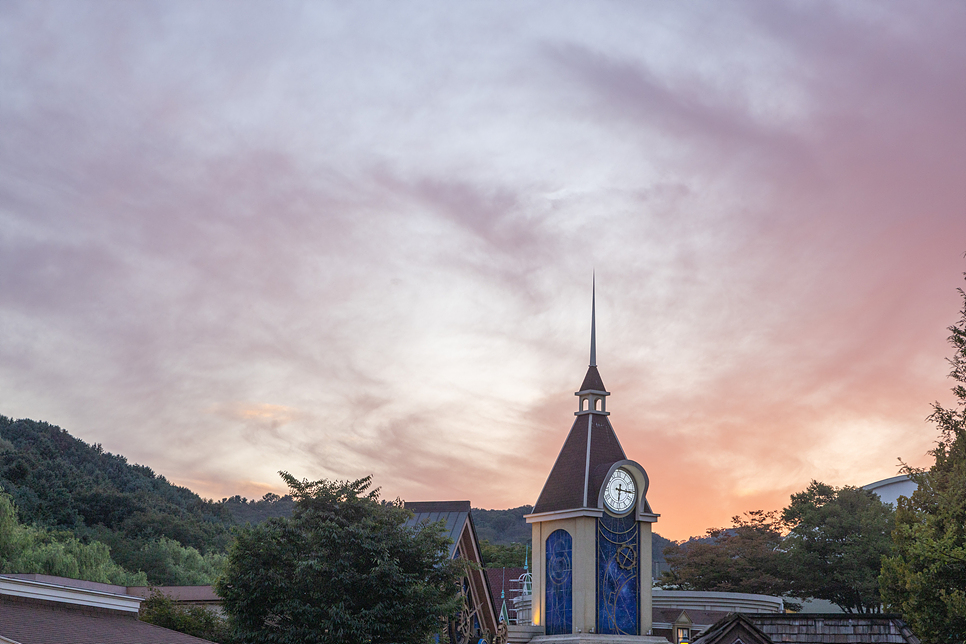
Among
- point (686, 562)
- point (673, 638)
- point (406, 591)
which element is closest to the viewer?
point (406, 591)

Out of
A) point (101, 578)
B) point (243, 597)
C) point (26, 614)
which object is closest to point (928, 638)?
point (243, 597)

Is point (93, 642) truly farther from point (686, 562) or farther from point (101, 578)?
point (686, 562)

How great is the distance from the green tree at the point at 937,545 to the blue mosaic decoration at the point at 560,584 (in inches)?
561

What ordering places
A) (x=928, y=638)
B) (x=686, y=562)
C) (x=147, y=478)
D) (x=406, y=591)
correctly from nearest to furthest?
(x=928, y=638)
(x=406, y=591)
(x=686, y=562)
(x=147, y=478)

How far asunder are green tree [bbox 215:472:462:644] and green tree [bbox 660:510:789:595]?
102ft

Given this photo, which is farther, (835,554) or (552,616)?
(835,554)

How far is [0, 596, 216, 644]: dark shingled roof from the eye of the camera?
21812mm

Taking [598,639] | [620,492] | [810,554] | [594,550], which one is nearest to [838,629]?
[598,639]

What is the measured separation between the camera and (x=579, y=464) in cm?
4169

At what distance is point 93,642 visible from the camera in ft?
75.1

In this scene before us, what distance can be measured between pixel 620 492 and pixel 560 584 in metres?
4.89

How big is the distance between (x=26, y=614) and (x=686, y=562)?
4347 centimetres

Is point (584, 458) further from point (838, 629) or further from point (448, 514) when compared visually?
point (838, 629)

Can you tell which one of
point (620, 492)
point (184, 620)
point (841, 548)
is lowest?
point (184, 620)
